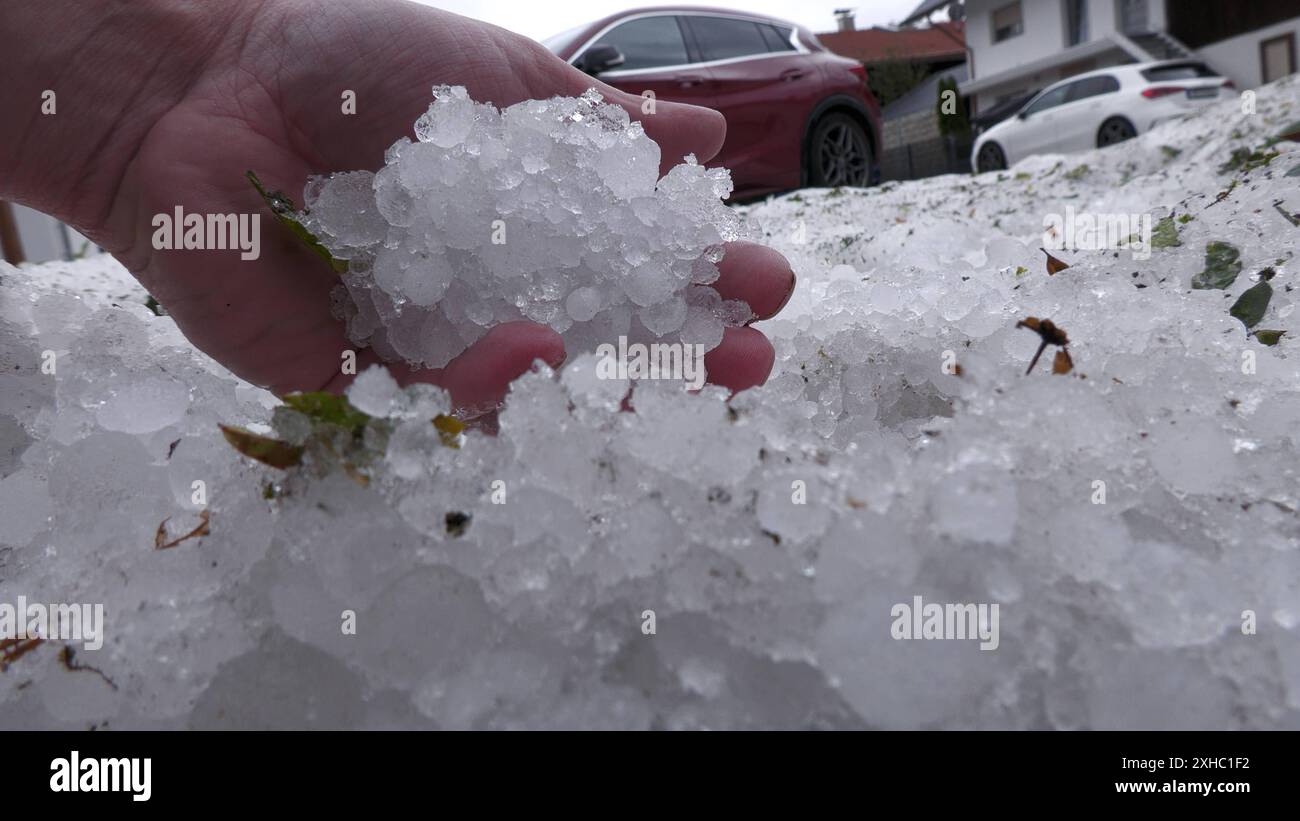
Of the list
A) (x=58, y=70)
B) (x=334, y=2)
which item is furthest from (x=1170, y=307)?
(x=58, y=70)

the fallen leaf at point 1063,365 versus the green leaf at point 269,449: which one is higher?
the fallen leaf at point 1063,365

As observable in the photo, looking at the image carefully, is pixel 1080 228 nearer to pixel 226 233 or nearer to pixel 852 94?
pixel 226 233

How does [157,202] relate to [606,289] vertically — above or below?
above

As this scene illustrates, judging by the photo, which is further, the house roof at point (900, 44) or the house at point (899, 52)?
the house roof at point (900, 44)

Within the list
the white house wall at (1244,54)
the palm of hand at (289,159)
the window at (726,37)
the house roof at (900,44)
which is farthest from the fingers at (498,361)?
the house roof at (900,44)

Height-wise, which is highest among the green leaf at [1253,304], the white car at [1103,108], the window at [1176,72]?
the window at [1176,72]

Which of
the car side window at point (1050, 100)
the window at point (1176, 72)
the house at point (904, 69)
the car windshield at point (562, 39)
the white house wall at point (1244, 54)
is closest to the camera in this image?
the car windshield at point (562, 39)

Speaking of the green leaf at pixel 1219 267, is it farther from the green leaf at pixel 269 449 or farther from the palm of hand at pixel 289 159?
the green leaf at pixel 269 449
